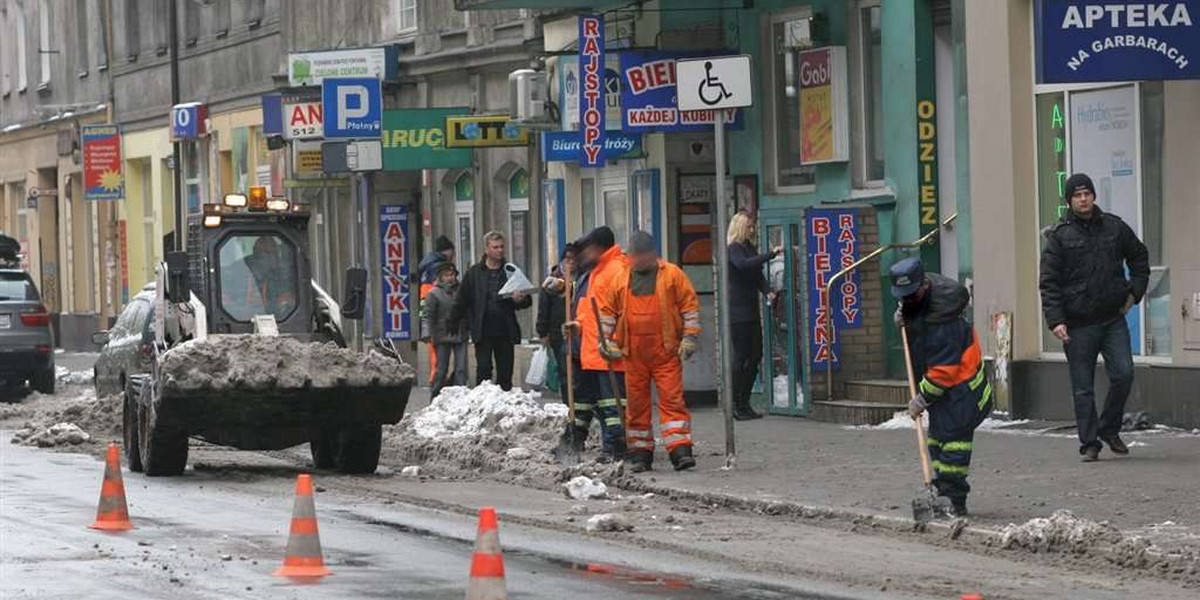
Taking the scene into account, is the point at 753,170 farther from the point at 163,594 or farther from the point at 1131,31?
the point at 163,594

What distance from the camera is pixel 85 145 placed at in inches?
1837

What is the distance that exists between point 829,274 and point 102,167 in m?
27.4

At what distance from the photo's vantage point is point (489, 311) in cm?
2347

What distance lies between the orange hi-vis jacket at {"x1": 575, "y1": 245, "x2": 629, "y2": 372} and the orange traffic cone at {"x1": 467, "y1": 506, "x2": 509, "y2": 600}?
821cm

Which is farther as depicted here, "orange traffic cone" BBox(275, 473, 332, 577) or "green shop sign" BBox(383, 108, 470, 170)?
"green shop sign" BBox(383, 108, 470, 170)

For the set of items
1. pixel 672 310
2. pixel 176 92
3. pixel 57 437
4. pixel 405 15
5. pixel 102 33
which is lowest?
pixel 57 437

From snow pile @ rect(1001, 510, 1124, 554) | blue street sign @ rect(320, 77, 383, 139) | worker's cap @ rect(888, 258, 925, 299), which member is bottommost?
snow pile @ rect(1001, 510, 1124, 554)

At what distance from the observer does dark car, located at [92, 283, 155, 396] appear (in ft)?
73.6

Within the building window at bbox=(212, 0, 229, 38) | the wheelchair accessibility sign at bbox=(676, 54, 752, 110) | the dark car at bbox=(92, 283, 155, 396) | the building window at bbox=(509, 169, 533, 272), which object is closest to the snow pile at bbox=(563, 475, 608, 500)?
the wheelchair accessibility sign at bbox=(676, 54, 752, 110)

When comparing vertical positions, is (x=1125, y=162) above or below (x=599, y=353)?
above

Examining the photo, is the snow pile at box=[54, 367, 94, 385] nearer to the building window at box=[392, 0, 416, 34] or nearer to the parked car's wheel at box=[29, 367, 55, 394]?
the parked car's wheel at box=[29, 367, 55, 394]

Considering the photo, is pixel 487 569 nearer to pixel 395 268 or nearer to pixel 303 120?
pixel 303 120

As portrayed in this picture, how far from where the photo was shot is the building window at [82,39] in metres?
51.7

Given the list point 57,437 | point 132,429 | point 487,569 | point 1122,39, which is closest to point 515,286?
point 57,437
